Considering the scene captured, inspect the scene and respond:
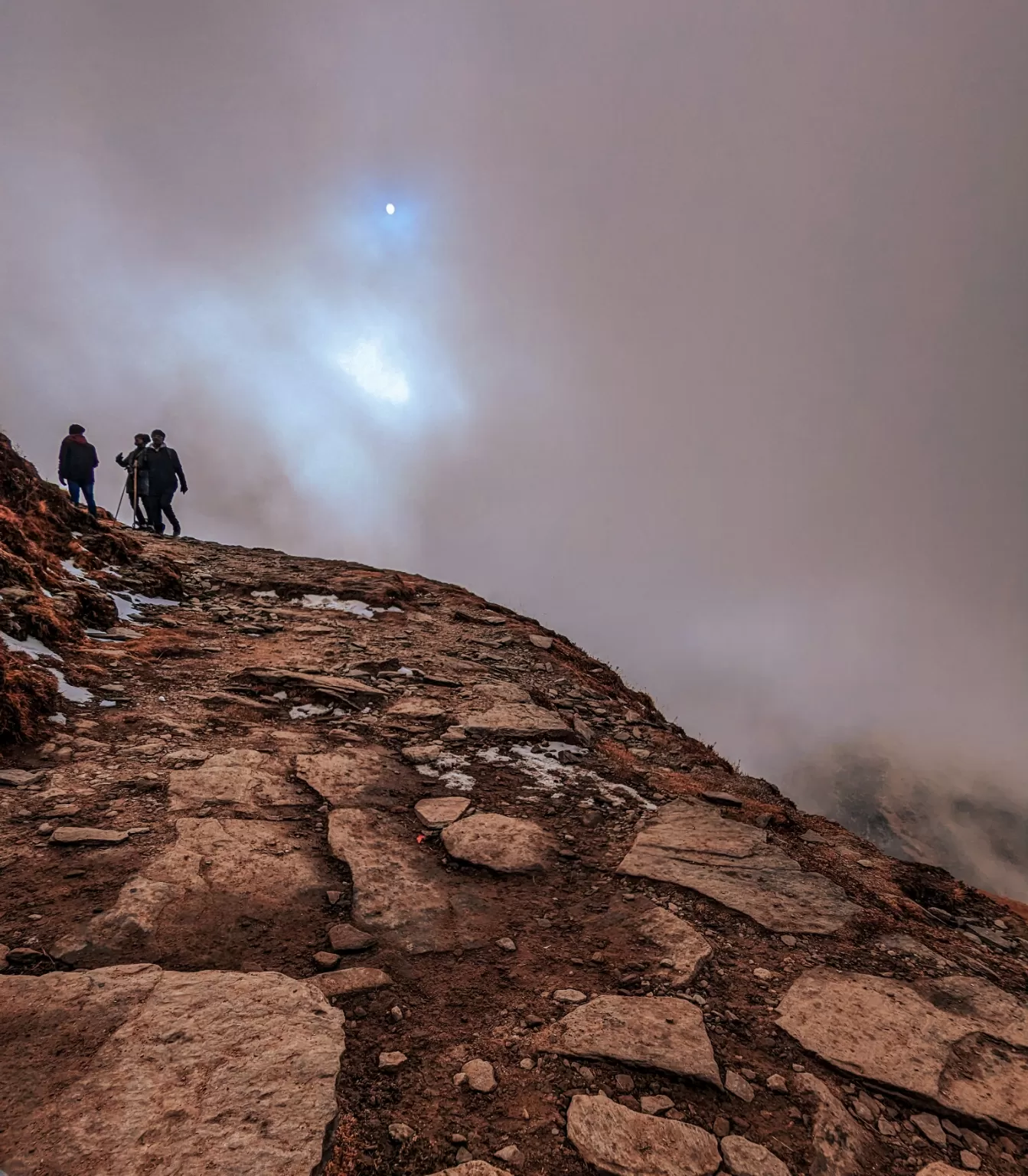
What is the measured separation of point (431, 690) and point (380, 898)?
15.0 feet

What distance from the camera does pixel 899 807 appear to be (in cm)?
18338

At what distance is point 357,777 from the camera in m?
5.71

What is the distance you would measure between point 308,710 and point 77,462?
1431 cm

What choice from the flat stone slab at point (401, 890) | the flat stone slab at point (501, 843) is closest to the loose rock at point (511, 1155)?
the flat stone slab at point (401, 890)

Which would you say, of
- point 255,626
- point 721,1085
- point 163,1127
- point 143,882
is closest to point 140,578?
point 255,626

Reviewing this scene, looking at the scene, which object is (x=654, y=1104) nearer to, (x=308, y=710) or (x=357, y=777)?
(x=357, y=777)

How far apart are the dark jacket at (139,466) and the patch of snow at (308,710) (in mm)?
15333

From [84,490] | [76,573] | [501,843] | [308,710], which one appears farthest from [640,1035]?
[84,490]

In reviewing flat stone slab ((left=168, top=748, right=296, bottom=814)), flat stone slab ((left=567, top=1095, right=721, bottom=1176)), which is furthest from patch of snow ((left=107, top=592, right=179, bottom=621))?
flat stone slab ((left=567, top=1095, right=721, bottom=1176))

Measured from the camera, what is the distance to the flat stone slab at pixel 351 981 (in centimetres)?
301

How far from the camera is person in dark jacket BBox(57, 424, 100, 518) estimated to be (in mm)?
16062

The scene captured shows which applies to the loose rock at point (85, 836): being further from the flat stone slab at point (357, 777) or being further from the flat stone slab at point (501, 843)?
the flat stone slab at point (501, 843)

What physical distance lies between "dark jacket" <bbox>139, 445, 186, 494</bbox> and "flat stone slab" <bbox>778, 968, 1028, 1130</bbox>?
20.4m

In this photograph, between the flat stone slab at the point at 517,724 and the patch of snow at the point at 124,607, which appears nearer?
the flat stone slab at the point at 517,724
